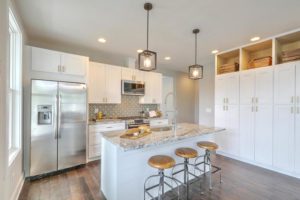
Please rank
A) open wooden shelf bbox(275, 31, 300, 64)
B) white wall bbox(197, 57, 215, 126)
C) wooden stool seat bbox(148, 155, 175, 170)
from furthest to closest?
1. white wall bbox(197, 57, 215, 126)
2. open wooden shelf bbox(275, 31, 300, 64)
3. wooden stool seat bbox(148, 155, 175, 170)

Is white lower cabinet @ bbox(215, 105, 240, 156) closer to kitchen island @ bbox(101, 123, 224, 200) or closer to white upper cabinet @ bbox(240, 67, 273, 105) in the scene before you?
white upper cabinet @ bbox(240, 67, 273, 105)

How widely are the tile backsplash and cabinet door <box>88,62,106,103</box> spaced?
0.36 metres

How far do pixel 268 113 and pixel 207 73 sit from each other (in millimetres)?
2750

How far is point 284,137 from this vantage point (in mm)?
2939

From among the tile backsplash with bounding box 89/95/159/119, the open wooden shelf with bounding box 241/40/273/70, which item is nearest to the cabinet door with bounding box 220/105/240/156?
the open wooden shelf with bounding box 241/40/273/70

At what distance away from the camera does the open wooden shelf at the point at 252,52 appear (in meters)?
3.51

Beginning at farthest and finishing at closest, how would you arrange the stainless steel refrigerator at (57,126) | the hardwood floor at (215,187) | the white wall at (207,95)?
the white wall at (207,95) < the stainless steel refrigerator at (57,126) < the hardwood floor at (215,187)

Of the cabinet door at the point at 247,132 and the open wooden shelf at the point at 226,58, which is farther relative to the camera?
→ the open wooden shelf at the point at 226,58

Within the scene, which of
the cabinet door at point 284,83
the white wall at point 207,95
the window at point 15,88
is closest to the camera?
the window at point 15,88

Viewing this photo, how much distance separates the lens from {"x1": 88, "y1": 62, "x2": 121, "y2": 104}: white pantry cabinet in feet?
12.3

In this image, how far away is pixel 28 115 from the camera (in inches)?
105

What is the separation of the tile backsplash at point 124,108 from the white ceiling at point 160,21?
5.42ft

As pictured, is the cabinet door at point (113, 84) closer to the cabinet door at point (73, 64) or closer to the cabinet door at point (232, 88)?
the cabinet door at point (73, 64)

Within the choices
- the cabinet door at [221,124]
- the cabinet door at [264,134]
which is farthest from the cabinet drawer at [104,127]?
the cabinet door at [264,134]
